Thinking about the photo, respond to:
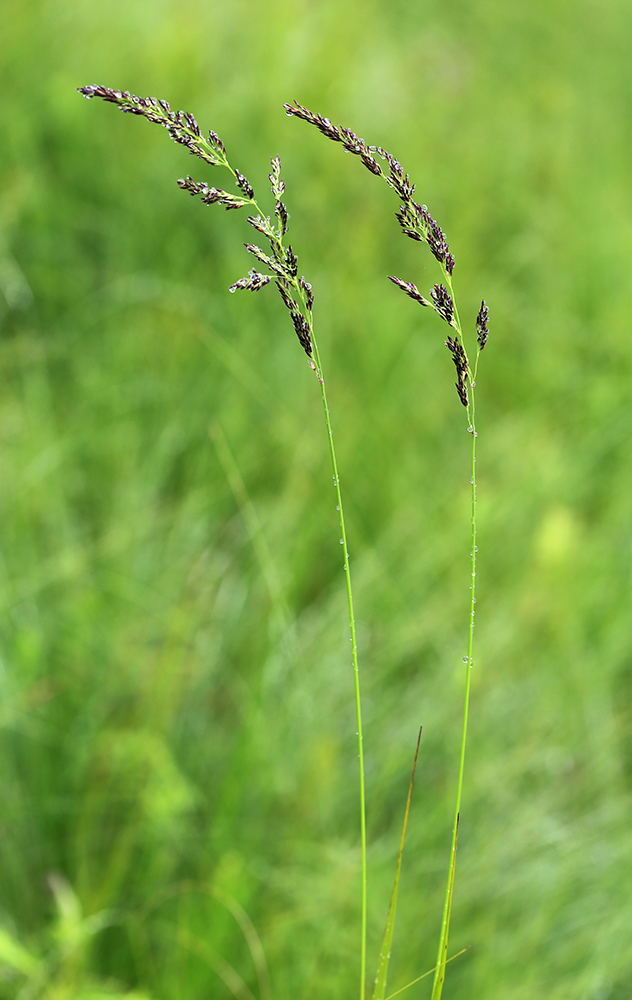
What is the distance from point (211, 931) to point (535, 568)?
44.4 inches

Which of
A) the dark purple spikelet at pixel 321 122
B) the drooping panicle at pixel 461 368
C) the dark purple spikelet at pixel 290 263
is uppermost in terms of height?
the dark purple spikelet at pixel 321 122

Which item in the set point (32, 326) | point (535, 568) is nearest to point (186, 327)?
point (32, 326)

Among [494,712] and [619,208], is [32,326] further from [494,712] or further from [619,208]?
[619,208]

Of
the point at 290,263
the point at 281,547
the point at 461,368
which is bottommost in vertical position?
the point at 461,368

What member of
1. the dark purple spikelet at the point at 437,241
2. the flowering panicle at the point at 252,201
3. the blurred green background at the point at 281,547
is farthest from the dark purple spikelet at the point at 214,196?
the blurred green background at the point at 281,547

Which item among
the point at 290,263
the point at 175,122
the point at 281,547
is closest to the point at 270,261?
the point at 290,263

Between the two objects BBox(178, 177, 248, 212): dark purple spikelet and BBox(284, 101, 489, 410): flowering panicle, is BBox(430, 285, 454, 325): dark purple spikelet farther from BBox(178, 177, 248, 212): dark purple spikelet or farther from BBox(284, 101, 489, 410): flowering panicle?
BBox(178, 177, 248, 212): dark purple spikelet

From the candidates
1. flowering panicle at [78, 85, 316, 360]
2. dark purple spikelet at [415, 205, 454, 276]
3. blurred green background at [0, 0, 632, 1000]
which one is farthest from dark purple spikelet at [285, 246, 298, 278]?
blurred green background at [0, 0, 632, 1000]

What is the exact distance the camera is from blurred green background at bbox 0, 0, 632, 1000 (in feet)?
4.19

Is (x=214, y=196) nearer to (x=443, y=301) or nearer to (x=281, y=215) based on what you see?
(x=281, y=215)

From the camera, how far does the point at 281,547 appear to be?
183 centimetres

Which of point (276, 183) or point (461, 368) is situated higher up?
point (276, 183)

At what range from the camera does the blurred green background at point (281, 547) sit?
1.28 metres

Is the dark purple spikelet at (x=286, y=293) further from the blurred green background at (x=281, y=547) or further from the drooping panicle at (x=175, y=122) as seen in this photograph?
the blurred green background at (x=281, y=547)
